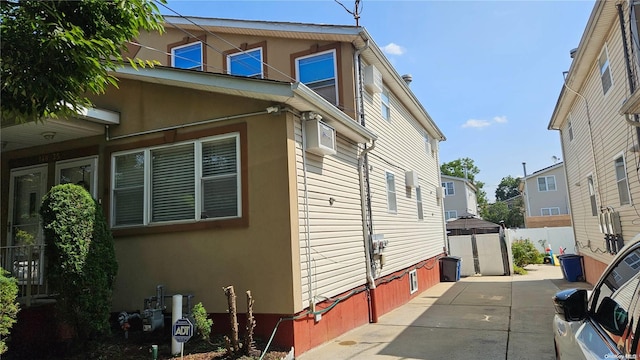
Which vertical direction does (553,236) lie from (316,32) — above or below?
below

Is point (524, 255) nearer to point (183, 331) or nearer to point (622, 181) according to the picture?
point (622, 181)

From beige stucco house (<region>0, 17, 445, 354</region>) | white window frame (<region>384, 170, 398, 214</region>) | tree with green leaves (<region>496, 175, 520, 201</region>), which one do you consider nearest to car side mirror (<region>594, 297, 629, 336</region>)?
beige stucco house (<region>0, 17, 445, 354</region>)

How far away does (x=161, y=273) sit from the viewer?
6.25 meters

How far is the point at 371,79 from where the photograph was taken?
29.4 ft

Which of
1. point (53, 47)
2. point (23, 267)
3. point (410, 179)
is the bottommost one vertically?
point (23, 267)

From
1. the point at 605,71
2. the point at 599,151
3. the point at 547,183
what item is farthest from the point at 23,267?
the point at 547,183

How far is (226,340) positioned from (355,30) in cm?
619

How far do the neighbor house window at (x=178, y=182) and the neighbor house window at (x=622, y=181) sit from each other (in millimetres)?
7858

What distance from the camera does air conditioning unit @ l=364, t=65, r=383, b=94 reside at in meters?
8.95

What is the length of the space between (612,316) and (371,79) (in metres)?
7.21

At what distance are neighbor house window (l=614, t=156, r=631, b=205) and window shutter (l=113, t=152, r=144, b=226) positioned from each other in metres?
9.28

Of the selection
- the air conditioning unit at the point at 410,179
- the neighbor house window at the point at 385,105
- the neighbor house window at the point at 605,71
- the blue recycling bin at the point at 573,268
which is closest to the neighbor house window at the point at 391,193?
the air conditioning unit at the point at 410,179

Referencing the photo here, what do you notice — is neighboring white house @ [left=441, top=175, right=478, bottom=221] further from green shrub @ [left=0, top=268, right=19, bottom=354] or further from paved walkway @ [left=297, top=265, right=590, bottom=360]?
green shrub @ [left=0, top=268, right=19, bottom=354]

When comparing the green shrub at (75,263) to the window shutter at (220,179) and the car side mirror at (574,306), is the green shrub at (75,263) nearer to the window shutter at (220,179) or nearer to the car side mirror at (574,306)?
the window shutter at (220,179)
